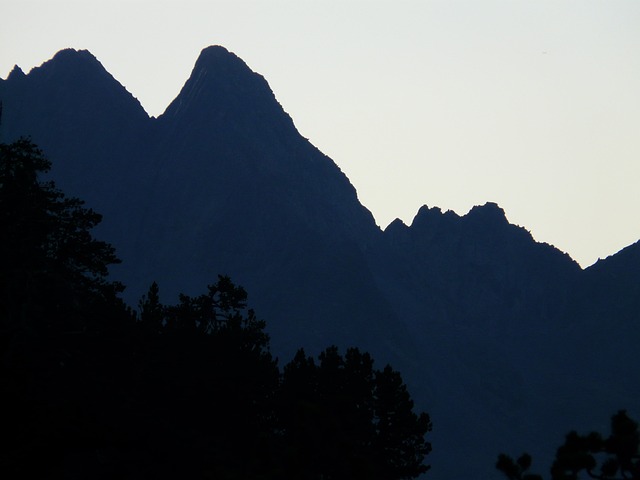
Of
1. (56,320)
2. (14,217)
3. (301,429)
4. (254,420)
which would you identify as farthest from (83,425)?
(254,420)

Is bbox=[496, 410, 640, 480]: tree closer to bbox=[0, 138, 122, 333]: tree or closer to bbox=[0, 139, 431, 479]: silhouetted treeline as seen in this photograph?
bbox=[0, 139, 431, 479]: silhouetted treeline

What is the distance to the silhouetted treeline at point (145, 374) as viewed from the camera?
4606cm

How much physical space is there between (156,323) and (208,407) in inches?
234

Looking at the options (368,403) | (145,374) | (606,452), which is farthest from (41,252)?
(606,452)

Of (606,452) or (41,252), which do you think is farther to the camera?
(41,252)

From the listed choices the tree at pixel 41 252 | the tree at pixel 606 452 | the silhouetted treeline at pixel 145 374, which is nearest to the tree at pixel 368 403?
the silhouetted treeline at pixel 145 374

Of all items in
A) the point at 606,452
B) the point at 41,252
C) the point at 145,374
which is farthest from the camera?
the point at 145,374

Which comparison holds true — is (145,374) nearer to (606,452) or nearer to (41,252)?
(41,252)

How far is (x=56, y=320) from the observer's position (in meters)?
51.0

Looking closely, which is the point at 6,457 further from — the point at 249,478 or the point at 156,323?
the point at 156,323

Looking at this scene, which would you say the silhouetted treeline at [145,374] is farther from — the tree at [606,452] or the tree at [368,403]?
the tree at [606,452]

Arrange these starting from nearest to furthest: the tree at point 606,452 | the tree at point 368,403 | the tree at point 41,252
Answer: the tree at point 606,452, the tree at point 41,252, the tree at point 368,403

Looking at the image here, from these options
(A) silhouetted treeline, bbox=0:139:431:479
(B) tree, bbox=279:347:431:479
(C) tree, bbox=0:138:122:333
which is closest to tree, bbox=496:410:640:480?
(A) silhouetted treeline, bbox=0:139:431:479

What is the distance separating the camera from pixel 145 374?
55.6 metres
